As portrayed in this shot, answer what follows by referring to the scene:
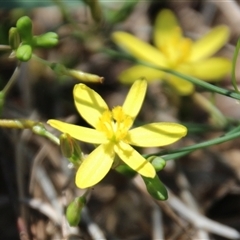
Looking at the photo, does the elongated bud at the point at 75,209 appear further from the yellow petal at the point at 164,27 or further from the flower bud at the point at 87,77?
the yellow petal at the point at 164,27

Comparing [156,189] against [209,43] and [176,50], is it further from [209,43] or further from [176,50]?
[209,43]

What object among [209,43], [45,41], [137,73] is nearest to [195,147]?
[45,41]

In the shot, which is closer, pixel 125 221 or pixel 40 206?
pixel 40 206

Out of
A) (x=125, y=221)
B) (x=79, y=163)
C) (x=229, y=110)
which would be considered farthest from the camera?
(x=229, y=110)

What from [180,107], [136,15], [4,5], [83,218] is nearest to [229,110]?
[180,107]

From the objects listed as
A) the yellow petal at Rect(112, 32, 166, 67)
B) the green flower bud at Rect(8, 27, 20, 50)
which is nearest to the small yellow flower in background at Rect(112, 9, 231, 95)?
the yellow petal at Rect(112, 32, 166, 67)

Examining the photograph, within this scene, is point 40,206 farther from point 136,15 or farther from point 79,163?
point 136,15

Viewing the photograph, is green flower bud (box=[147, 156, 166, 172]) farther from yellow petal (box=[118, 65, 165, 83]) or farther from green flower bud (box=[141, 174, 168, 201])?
yellow petal (box=[118, 65, 165, 83])
